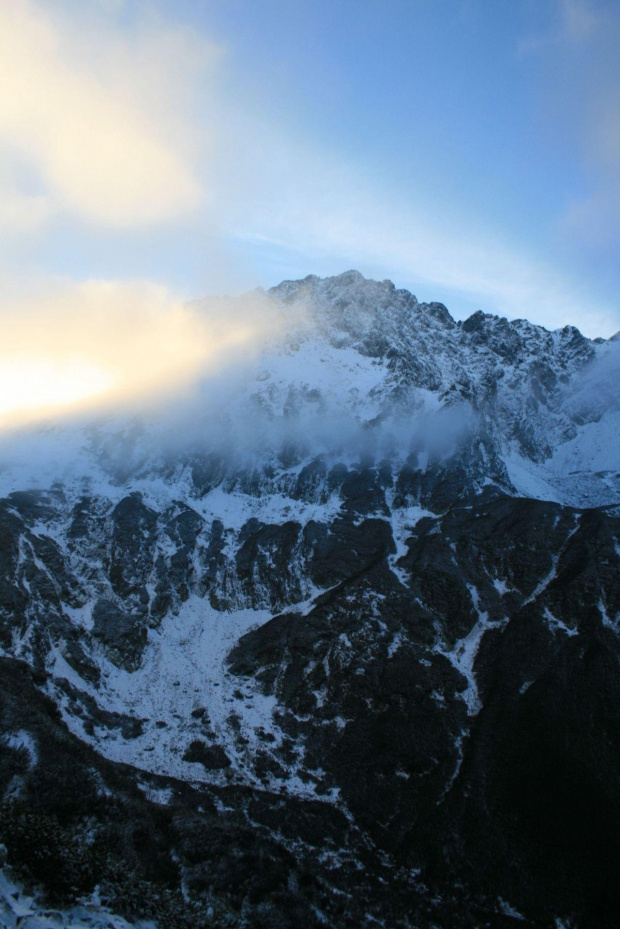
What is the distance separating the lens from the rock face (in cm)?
5328

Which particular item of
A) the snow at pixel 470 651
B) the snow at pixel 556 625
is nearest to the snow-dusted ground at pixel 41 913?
the snow at pixel 470 651

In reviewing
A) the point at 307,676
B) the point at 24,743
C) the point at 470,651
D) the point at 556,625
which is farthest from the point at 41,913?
the point at 556,625

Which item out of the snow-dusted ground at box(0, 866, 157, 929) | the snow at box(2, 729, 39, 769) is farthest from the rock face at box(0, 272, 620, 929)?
the snow-dusted ground at box(0, 866, 157, 929)

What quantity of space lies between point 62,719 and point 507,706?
225 ft

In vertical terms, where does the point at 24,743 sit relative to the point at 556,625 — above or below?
below

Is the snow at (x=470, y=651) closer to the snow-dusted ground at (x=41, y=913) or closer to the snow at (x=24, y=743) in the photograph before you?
the snow-dusted ground at (x=41, y=913)

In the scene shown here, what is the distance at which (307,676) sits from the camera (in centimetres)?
8825

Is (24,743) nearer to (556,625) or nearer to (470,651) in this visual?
(470,651)

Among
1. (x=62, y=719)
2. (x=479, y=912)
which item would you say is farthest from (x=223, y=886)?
(x=62, y=719)

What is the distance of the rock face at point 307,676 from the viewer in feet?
175

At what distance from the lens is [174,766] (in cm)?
7000

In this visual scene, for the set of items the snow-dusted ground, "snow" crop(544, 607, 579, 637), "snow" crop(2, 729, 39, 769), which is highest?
"snow" crop(544, 607, 579, 637)

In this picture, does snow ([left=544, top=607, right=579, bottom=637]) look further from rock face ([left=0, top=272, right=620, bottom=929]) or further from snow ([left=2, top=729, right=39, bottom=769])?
snow ([left=2, top=729, right=39, bottom=769])

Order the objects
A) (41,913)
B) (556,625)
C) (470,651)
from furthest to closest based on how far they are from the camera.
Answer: (556,625) < (470,651) < (41,913)
